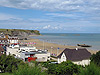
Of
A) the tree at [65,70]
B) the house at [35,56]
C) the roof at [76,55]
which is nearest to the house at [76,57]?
the roof at [76,55]

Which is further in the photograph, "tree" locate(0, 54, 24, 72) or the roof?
the roof

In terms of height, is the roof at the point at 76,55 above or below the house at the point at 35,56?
above

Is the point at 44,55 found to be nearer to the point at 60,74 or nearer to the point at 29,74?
the point at 60,74

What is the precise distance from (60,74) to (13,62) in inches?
360

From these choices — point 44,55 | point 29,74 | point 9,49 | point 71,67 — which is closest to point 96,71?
point 29,74

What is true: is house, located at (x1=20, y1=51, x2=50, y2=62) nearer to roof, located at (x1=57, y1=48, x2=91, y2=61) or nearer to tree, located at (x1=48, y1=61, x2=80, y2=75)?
roof, located at (x1=57, y1=48, x2=91, y2=61)

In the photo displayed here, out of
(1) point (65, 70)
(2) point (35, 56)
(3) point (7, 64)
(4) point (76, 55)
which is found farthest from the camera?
(2) point (35, 56)

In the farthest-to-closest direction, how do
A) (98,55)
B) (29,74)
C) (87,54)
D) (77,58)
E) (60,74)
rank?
(87,54) < (77,58) < (98,55) < (60,74) < (29,74)

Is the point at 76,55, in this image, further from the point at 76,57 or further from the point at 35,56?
the point at 35,56

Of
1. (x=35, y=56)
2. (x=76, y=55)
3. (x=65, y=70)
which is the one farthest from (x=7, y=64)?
(x=76, y=55)

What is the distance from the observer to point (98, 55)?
932 inches

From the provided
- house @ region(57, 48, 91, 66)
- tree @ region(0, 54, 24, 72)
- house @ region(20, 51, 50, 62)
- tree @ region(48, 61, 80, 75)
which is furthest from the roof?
tree @ region(0, 54, 24, 72)

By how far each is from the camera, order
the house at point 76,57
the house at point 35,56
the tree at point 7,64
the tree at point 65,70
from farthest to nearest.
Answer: the house at point 35,56 → the house at point 76,57 → the tree at point 7,64 → the tree at point 65,70

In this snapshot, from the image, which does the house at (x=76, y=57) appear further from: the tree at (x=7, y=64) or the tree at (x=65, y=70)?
the tree at (x=7, y=64)
